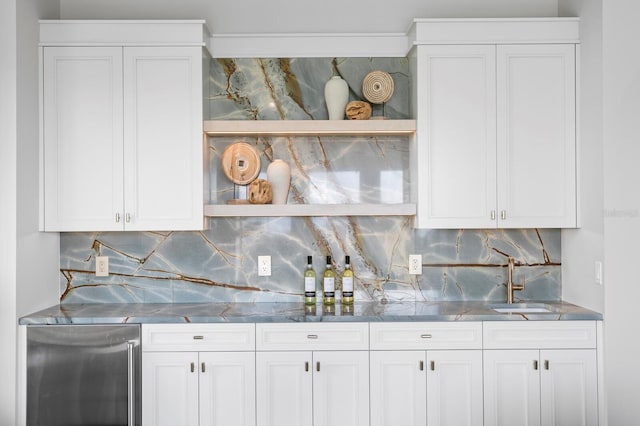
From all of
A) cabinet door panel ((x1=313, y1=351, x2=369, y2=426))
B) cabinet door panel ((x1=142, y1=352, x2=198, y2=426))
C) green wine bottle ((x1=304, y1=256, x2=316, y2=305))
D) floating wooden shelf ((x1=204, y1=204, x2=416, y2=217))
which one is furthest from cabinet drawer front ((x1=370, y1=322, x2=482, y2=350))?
cabinet door panel ((x1=142, y1=352, x2=198, y2=426))

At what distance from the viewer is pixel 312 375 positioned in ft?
9.90

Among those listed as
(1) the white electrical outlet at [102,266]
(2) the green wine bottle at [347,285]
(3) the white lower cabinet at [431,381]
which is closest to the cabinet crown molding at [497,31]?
(2) the green wine bottle at [347,285]

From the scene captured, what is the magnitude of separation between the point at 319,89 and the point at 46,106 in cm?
150

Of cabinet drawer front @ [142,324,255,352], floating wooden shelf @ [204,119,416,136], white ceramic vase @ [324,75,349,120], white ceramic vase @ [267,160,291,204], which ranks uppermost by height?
white ceramic vase @ [324,75,349,120]

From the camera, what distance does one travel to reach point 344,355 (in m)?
3.02

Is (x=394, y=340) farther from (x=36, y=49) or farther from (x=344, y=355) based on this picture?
(x=36, y=49)

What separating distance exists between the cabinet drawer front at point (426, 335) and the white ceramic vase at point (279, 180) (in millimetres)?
902

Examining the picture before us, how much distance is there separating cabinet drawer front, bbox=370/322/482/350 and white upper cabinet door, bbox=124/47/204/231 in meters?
1.17

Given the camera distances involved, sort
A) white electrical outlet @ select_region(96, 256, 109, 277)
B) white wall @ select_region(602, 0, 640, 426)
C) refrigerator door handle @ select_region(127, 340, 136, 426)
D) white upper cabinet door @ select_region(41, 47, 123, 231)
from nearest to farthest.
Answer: white wall @ select_region(602, 0, 640, 426)
refrigerator door handle @ select_region(127, 340, 136, 426)
white upper cabinet door @ select_region(41, 47, 123, 231)
white electrical outlet @ select_region(96, 256, 109, 277)

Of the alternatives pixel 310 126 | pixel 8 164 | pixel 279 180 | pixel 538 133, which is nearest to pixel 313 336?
pixel 279 180

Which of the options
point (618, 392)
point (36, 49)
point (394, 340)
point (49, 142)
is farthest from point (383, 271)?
point (36, 49)

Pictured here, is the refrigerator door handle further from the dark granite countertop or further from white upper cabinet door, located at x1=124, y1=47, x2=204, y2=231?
white upper cabinet door, located at x1=124, y1=47, x2=204, y2=231

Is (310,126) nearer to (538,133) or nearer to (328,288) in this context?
(328,288)

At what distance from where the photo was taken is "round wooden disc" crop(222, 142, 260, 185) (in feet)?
11.3
